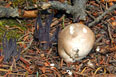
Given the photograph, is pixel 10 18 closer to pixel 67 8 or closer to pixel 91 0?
pixel 67 8

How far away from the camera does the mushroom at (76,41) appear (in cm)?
226

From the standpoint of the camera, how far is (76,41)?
2.25m

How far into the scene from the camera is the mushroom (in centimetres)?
226

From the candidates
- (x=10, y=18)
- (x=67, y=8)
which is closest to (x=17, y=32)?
(x=10, y=18)

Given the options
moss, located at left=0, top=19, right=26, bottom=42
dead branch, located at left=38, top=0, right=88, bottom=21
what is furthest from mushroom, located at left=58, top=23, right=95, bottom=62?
moss, located at left=0, top=19, right=26, bottom=42

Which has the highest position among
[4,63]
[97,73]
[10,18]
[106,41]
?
[10,18]

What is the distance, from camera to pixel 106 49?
2539 millimetres

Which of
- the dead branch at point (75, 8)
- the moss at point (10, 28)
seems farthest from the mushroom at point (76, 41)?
the moss at point (10, 28)

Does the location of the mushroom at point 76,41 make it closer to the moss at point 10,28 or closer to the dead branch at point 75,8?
the dead branch at point 75,8

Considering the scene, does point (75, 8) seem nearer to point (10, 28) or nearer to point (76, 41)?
point (76, 41)

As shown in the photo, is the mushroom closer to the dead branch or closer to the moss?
the dead branch

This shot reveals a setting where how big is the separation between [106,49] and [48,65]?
842 mm

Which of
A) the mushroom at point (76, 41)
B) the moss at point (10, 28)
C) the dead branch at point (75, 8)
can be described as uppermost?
the dead branch at point (75, 8)

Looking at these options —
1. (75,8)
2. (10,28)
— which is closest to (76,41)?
(75,8)
